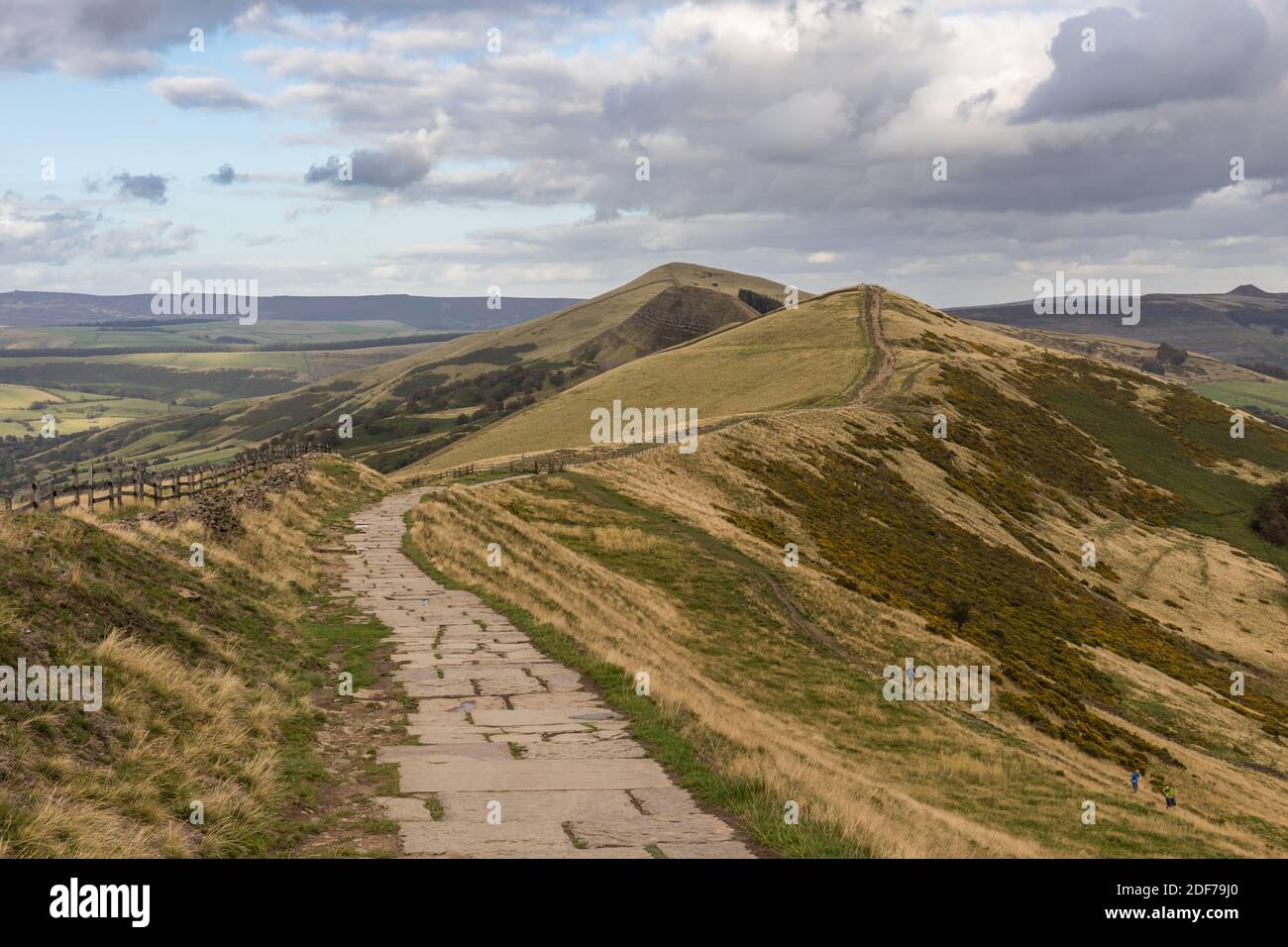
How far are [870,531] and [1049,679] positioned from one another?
17422 millimetres

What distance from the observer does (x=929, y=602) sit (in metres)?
46.8

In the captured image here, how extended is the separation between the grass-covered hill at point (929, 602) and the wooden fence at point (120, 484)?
31.0 ft

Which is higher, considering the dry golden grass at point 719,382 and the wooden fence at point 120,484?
the dry golden grass at point 719,382

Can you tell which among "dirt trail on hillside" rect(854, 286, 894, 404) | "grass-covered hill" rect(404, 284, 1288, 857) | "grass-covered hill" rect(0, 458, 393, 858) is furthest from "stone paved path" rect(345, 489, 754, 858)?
"dirt trail on hillside" rect(854, 286, 894, 404)

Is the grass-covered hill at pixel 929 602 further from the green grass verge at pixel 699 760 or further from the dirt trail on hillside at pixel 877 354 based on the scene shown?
the dirt trail on hillside at pixel 877 354

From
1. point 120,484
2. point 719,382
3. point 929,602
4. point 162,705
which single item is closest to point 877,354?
point 719,382

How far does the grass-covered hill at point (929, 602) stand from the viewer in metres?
21.5

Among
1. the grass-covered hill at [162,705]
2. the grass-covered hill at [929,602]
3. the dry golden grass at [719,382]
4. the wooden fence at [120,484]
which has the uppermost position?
the dry golden grass at [719,382]

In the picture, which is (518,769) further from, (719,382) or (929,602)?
(719,382)

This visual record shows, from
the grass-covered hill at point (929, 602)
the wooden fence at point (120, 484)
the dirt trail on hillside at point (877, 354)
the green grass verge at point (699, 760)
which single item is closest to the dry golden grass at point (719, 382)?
the grass-covered hill at point (929, 602)

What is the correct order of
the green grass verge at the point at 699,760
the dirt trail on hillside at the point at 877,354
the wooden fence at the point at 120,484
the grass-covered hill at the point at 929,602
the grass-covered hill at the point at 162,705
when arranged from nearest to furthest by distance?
the grass-covered hill at the point at 162,705 → the green grass verge at the point at 699,760 → the grass-covered hill at the point at 929,602 → the wooden fence at the point at 120,484 → the dirt trail on hillside at the point at 877,354

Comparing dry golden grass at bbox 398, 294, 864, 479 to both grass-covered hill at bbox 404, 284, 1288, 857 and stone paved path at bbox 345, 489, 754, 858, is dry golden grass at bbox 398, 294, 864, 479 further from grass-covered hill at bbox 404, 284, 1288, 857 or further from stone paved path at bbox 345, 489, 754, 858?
stone paved path at bbox 345, 489, 754, 858

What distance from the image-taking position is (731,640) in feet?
106

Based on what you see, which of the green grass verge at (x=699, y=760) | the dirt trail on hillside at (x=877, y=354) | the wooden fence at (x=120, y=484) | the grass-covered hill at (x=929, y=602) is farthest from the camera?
the dirt trail on hillside at (x=877, y=354)
